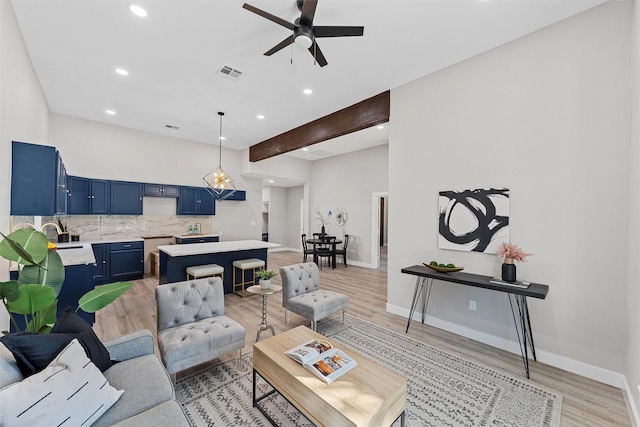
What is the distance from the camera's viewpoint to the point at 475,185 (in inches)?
124

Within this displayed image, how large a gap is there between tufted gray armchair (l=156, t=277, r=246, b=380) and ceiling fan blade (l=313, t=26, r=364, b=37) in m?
2.62

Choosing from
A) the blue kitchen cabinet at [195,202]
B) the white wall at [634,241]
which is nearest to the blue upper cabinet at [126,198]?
the blue kitchen cabinet at [195,202]

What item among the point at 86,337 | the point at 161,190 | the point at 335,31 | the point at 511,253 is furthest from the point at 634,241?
the point at 161,190

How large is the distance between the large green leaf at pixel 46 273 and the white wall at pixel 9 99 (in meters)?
0.68

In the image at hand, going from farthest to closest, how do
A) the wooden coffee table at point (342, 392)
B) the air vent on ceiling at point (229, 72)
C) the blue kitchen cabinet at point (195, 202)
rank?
the blue kitchen cabinet at point (195, 202)
the air vent on ceiling at point (229, 72)
the wooden coffee table at point (342, 392)

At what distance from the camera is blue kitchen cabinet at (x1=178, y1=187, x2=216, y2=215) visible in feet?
21.8

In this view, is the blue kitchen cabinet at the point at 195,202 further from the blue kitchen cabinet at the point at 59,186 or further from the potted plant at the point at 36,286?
the potted plant at the point at 36,286

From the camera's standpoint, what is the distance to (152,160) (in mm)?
6258

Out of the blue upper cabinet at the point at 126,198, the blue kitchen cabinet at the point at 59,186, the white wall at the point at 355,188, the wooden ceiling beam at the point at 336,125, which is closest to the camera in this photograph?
the blue kitchen cabinet at the point at 59,186

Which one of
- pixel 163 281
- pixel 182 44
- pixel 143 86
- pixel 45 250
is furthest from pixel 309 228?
pixel 45 250

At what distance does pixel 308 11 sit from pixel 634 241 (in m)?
3.17

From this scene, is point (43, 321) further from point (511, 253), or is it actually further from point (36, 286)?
point (511, 253)

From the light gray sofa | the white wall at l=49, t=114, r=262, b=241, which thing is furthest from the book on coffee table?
the white wall at l=49, t=114, r=262, b=241

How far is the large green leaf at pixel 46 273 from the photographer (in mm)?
1932
